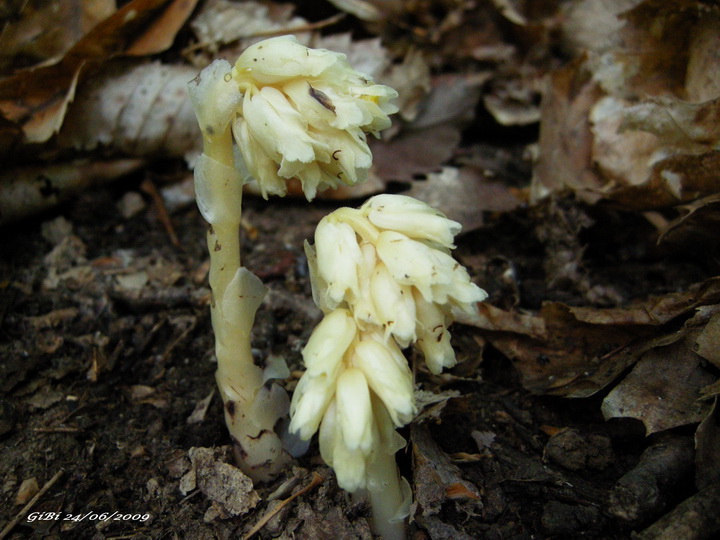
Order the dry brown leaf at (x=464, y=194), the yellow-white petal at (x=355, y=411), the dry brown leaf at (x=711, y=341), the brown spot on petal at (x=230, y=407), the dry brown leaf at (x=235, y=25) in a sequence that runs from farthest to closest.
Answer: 1. the dry brown leaf at (x=235, y=25)
2. the dry brown leaf at (x=464, y=194)
3. the brown spot on petal at (x=230, y=407)
4. the dry brown leaf at (x=711, y=341)
5. the yellow-white petal at (x=355, y=411)

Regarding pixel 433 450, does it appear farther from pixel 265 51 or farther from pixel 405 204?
pixel 265 51

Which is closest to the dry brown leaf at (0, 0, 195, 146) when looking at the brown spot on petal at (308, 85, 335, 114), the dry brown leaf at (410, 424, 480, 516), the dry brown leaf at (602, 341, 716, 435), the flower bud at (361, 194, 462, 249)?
the brown spot on petal at (308, 85, 335, 114)

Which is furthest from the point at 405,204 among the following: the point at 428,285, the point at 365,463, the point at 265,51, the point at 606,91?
the point at 606,91

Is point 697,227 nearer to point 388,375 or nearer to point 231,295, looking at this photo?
point 388,375

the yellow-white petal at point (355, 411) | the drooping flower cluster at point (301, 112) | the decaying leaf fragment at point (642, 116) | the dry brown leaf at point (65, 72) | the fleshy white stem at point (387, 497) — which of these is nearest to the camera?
the yellow-white petal at point (355, 411)

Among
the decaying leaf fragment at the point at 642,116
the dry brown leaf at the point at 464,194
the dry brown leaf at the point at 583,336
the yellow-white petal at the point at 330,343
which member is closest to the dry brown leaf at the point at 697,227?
the decaying leaf fragment at the point at 642,116

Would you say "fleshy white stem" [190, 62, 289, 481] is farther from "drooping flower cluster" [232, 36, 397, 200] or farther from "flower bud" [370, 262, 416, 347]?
"flower bud" [370, 262, 416, 347]

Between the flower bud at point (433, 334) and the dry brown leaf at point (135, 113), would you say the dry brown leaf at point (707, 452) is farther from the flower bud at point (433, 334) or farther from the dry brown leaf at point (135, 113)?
the dry brown leaf at point (135, 113)
